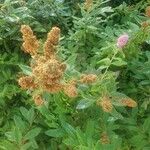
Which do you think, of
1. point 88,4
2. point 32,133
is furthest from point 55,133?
point 88,4

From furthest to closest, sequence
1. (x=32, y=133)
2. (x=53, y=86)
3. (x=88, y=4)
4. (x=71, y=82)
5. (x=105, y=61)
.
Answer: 1. (x=88, y=4)
2. (x=105, y=61)
3. (x=32, y=133)
4. (x=71, y=82)
5. (x=53, y=86)

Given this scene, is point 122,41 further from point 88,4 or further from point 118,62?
point 88,4

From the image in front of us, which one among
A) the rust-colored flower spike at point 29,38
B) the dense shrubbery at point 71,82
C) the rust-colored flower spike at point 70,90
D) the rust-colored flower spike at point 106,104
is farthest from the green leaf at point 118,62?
the rust-colored flower spike at point 29,38

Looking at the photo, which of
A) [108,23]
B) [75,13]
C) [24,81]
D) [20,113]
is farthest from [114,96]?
[75,13]

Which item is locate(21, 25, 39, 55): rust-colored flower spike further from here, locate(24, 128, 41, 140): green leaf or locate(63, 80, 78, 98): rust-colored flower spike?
locate(24, 128, 41, 140): green leaf

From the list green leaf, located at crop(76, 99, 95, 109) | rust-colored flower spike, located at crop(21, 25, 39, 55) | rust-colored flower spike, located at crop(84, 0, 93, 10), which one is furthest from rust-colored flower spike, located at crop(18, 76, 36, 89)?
rust-colored flower spike, located at crop(84, 0, 93, 10)

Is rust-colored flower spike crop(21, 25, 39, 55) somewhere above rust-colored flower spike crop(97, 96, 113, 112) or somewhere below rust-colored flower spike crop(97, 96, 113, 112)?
above

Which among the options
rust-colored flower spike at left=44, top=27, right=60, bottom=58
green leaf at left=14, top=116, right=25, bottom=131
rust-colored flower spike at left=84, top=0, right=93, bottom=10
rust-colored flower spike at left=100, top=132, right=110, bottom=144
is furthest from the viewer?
rust-colored flower spike at left=84, top=0, right=93, bottom=10

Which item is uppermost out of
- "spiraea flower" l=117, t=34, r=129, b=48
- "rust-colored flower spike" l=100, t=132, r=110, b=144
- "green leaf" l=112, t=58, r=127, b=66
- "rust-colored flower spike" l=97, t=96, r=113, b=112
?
"spiraea flower" l=117, t=34, r=129, b=48

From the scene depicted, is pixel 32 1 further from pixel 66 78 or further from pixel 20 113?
pixel 66 78
